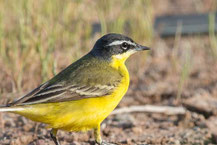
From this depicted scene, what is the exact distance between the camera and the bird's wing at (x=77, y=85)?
6102 mm

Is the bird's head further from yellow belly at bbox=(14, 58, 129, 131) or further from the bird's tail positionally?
the bird's tail

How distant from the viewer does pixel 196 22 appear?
13406 mm

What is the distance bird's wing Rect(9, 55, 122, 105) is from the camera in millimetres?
6102

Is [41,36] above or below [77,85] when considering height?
above

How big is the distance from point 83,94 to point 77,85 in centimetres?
18

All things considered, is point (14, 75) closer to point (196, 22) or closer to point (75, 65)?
point (75, 65)

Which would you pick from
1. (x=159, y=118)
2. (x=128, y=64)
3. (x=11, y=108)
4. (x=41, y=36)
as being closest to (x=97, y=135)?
(x=11, y=108)

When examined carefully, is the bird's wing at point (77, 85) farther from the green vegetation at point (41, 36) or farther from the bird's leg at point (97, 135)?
the green vegetation at point (41, 36)

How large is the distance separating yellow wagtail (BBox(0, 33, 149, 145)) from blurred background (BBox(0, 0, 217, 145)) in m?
0.77

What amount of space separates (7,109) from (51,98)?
0.54m

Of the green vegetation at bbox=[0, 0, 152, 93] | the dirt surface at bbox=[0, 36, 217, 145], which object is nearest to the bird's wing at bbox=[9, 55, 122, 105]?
the dirt surface at bbox=[0, 36, 217, 145]

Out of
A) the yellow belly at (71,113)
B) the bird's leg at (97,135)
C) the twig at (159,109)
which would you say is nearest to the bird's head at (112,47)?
the yellow belly at (71,113)

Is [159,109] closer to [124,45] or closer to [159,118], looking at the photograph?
[159,118]

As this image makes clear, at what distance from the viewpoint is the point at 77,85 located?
6383 millimetres
